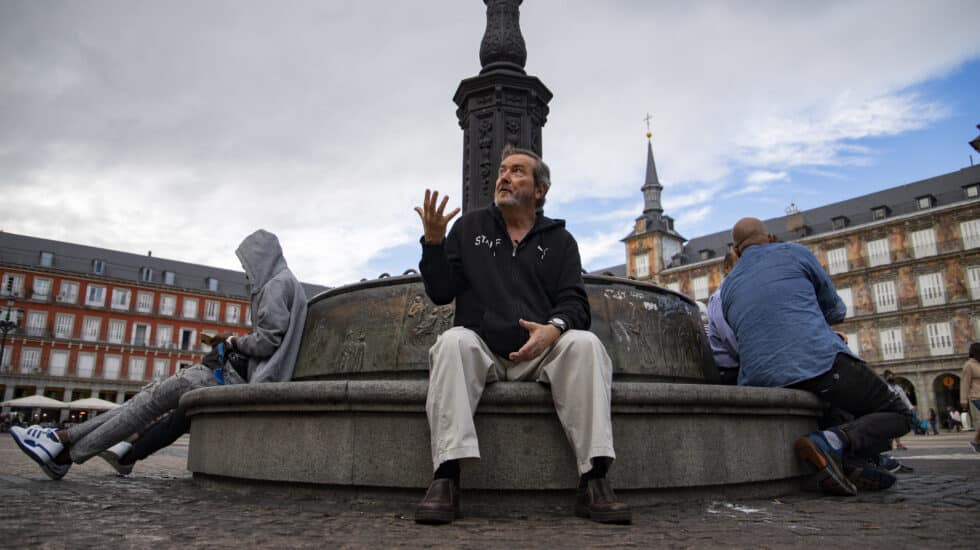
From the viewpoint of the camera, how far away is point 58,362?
167 ft

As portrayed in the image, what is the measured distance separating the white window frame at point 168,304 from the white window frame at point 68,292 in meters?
6.43

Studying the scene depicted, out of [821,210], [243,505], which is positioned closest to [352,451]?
[243,505]

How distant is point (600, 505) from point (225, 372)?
311cm

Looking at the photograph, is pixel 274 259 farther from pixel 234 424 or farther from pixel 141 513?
pixel 141 513

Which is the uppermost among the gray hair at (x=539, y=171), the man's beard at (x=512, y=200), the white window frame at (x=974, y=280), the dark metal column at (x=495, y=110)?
the white window frame at (x=974, y=280)

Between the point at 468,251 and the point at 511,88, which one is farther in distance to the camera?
the point at 511,88

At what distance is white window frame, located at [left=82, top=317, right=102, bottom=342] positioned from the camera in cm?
5247

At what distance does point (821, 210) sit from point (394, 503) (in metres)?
56.3

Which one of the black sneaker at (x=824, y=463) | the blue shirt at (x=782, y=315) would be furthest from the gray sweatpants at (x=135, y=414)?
the black sneaker at (x=824, y=463)

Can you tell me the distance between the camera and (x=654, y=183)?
60219mm

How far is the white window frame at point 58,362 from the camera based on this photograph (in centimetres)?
5047

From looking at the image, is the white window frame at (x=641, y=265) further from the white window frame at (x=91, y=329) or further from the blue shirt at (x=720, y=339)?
the blue shirt at (x=720, y=339)

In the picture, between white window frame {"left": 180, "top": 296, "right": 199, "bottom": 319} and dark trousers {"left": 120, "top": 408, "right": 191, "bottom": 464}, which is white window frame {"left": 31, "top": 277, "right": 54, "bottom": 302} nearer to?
white window frame {"left": 180, "top": 296, "right": 199, "bottom": 319}

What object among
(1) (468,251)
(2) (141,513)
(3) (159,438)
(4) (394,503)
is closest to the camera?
(2) (141,513)
